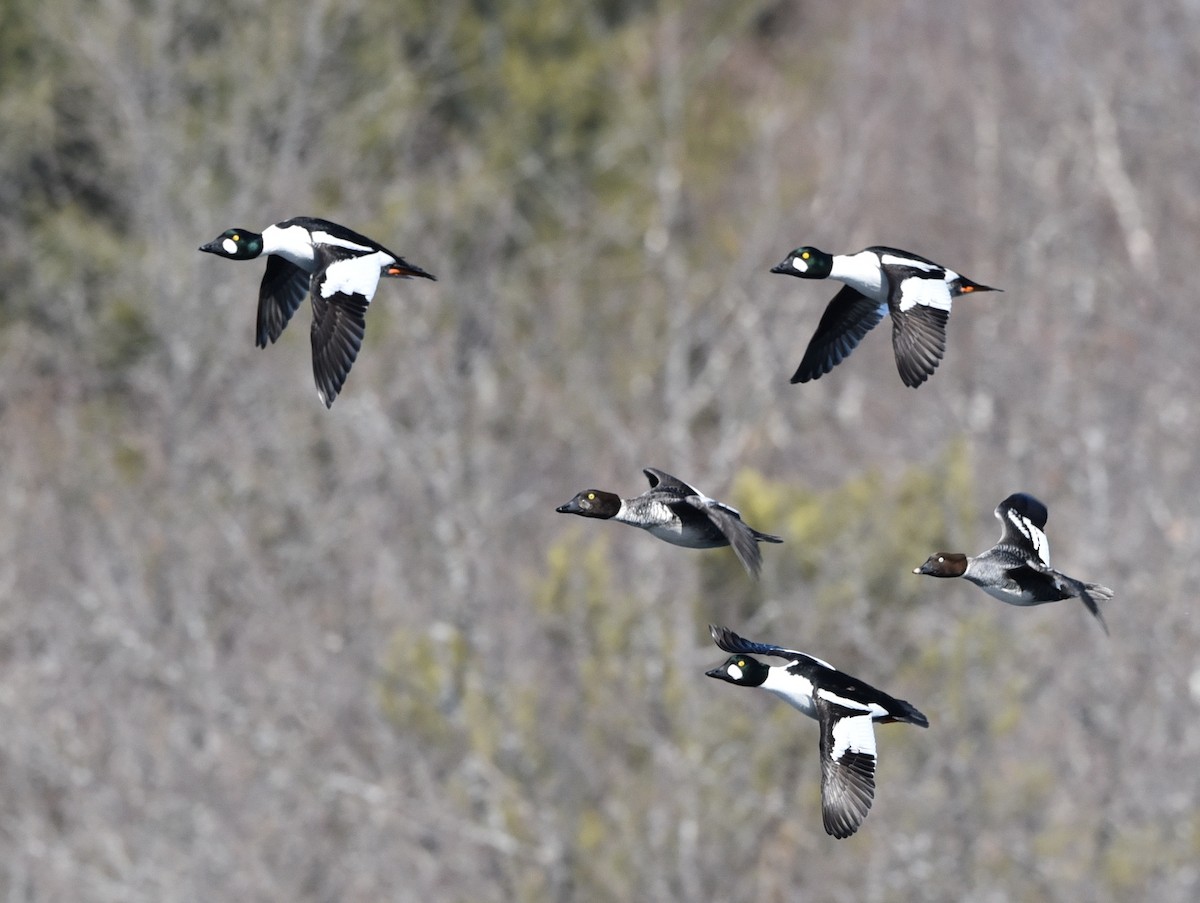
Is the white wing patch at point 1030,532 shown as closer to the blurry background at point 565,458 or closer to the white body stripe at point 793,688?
the white body stripe at point 793,688

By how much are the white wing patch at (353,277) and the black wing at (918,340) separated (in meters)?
1.94

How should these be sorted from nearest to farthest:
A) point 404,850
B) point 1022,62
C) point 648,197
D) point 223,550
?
1. point 404,850
2. point 223,550
3. point 648,197
4. point 1022,62

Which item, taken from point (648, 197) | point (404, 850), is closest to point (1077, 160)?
point (648, 197)

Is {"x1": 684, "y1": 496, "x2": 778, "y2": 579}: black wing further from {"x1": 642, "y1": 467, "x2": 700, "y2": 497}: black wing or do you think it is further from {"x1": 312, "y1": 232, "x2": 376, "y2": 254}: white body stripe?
{"x1": 312, "y1": 232, "x2": 376, "y2": 254}: white body stripe

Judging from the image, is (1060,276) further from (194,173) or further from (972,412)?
(194,173)

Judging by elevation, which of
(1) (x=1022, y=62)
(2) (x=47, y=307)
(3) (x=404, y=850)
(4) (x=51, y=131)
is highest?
(1) (x=1022, y=62)

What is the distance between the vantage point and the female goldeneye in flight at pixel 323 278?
32.4 feet

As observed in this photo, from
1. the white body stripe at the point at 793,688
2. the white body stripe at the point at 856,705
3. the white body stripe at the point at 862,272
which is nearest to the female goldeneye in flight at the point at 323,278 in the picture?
the white body stripe at the point at 862,272

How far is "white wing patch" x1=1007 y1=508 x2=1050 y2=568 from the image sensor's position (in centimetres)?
1012

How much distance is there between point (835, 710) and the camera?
973 centimetres

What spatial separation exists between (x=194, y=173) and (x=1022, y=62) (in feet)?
47.3

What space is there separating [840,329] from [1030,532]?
155cm

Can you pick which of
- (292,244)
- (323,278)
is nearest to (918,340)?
(323,278)

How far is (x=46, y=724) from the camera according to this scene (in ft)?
77.2
